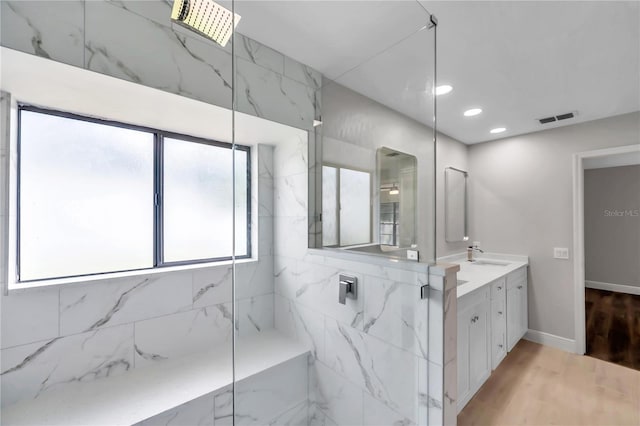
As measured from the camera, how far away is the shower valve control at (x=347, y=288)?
1.45 m

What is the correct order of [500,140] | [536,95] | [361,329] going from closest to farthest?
[361,329], [536,95], [500,140]

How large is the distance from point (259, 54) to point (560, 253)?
3.43m

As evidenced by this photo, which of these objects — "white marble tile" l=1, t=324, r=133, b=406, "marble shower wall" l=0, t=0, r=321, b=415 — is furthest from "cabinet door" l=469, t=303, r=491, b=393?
"white marble tile" l=1, t=324, r=133, b=406

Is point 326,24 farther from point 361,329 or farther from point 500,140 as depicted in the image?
point 500,140

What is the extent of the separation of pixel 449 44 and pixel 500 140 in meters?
2.23

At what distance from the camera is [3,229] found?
3.83 ft

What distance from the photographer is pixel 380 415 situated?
→ 138 centimetres

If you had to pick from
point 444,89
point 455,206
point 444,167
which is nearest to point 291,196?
point 444,89

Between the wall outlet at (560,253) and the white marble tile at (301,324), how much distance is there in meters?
2.79

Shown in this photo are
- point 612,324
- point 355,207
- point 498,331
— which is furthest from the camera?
point 612,324

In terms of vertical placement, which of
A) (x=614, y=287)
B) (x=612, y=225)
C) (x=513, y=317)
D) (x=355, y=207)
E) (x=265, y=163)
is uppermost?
(x=265, y=163)

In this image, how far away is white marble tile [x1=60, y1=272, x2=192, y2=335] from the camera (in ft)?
4.28

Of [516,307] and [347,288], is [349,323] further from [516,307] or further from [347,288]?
[516,307]

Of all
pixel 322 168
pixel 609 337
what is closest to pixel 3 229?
pixel 322 168
